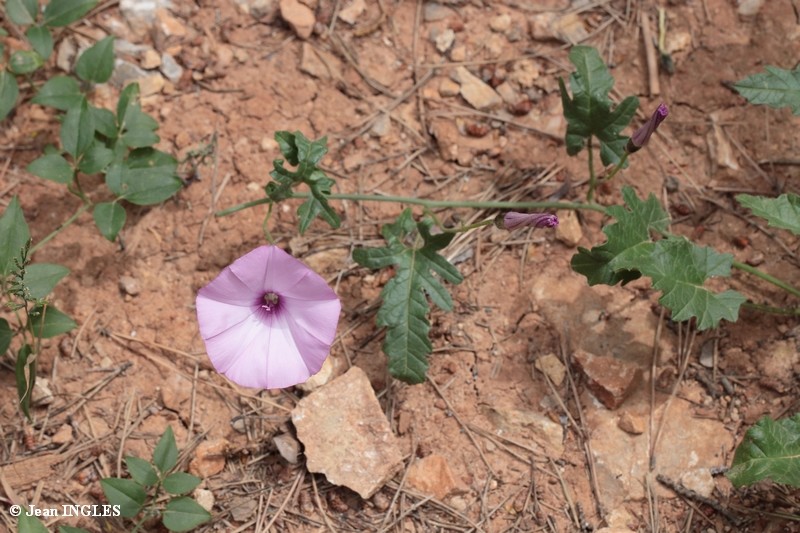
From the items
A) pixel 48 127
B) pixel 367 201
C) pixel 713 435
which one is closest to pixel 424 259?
pixel 367 201

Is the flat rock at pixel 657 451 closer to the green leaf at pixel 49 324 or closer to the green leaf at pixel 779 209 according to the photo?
the green leaf at pixel 779 209

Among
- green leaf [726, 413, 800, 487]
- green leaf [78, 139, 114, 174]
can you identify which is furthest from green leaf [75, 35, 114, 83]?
green leaf [726, 413, 800, 487]

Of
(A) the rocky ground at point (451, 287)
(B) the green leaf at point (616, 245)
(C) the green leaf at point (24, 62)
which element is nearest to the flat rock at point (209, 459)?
(A) the rocky ground at point (451, 287)

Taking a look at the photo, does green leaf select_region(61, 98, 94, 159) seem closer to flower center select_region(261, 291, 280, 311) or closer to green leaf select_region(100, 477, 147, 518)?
flower center select_region(261, 291, 280, 311)

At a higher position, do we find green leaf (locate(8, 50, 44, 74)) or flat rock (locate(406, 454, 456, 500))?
Result: green leaf (locate(8, 50, 44, 74))

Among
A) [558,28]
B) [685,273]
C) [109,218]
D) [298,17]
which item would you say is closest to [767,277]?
[685,273]

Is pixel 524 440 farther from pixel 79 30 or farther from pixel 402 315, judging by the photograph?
pixel 79 30

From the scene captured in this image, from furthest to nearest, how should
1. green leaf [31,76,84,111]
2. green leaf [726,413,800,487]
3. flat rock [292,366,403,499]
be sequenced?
green leaf [31,76,84,111], flat rock [292,366,403,499], green leaf [726,413,800,487]
